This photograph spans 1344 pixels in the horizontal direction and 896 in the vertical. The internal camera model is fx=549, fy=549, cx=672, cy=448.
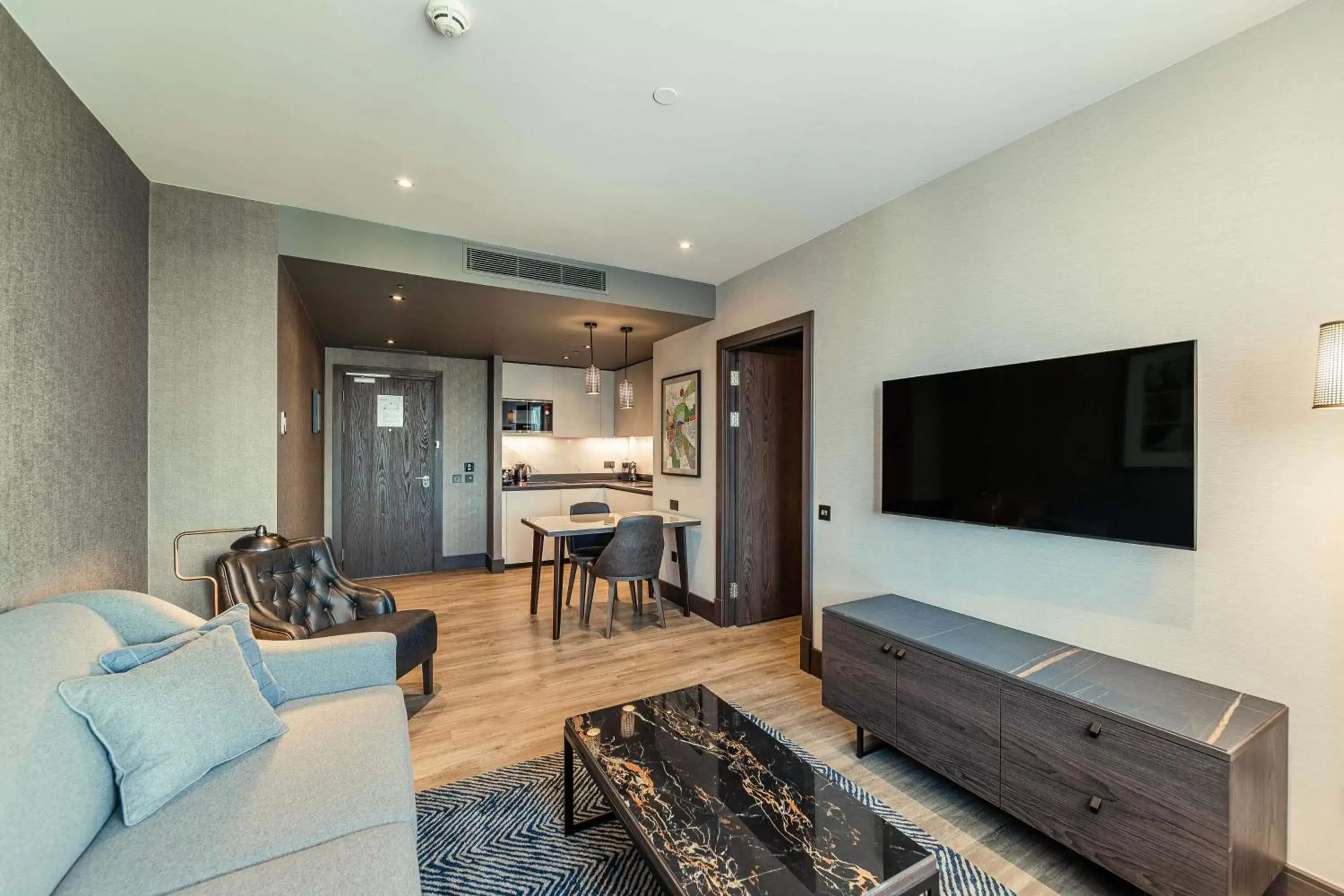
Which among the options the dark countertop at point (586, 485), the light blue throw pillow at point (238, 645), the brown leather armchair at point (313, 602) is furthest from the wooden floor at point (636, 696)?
the dark countertop at point (586, 485)

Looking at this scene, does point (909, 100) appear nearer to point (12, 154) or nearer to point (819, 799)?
point (819, 799)

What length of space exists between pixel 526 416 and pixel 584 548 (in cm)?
247

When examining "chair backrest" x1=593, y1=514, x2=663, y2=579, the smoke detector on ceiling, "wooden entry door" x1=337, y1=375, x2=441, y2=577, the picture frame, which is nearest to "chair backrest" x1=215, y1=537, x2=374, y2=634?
"chair backrest" x1=593, y1=514, x2=663, y2=579

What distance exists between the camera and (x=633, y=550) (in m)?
4.03

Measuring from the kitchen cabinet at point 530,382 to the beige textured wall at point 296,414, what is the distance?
6.08 feet

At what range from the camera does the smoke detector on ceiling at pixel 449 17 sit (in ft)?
5.10

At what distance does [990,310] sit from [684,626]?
2.98 meters

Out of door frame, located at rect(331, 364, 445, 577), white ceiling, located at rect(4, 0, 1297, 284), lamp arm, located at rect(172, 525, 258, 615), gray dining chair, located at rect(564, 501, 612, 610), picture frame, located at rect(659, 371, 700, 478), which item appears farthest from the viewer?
door frame, located at rect(331, 364, 445, 577)

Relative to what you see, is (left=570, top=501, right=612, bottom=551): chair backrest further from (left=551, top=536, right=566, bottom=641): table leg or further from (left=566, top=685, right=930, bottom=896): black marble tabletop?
(left=566, top=685, right=930, bottom=896): black marble tabletop

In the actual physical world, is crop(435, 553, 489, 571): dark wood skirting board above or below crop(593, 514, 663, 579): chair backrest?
below

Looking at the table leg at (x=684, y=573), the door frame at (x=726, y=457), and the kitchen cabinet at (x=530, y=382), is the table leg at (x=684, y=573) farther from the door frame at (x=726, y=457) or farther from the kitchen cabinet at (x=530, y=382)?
the kitchen cabinet at (x=530, y=382)

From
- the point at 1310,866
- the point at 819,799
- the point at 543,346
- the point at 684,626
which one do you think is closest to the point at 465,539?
the point at 543,346

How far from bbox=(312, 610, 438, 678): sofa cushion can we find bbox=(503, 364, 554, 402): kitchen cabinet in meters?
3.68

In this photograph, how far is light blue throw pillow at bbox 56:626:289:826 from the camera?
52.0 inches
